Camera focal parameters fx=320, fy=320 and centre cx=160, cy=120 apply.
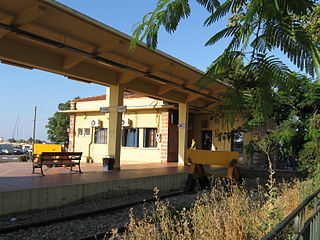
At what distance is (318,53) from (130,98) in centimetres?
2054

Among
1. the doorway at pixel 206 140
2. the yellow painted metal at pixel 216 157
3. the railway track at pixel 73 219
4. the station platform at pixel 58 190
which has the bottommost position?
the railway track at pixel 73 219

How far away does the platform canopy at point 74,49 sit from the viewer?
8688mm

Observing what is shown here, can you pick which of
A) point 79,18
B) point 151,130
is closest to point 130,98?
point 151,130

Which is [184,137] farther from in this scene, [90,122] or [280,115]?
[280,115]

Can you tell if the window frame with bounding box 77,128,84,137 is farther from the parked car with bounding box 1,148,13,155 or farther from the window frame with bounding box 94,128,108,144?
the parked car with bounding box 1,148,13,155

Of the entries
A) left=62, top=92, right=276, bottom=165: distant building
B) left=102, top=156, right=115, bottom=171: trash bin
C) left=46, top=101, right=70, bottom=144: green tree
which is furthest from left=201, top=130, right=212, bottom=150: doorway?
left=46, top=101, right=70, bottom=144: green tree

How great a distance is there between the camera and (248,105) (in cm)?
239

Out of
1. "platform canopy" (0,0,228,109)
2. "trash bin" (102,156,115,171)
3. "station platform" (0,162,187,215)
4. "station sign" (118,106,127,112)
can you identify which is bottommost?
"station platform" (0,162,187,215)

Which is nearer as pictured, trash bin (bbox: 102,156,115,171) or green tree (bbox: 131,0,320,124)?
green tree (bbox: 131,0,320,124)

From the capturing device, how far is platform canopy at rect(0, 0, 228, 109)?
8.69 metres

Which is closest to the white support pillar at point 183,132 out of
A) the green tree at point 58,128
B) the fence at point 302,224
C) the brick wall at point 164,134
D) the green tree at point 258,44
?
the brick wall at point 164,134

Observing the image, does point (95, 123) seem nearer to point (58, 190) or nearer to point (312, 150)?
point (58, 190)

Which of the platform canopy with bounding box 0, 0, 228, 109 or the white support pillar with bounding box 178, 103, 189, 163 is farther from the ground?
the platform canopy with bounding box 0, 0, 228, 109

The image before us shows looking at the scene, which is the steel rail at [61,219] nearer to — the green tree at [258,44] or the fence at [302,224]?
the fence at [302,224]
